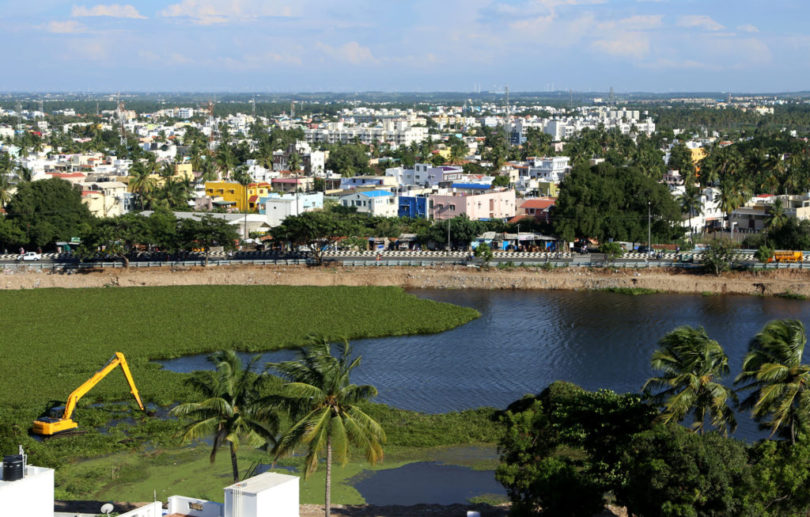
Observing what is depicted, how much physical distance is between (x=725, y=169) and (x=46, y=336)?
5924 cm

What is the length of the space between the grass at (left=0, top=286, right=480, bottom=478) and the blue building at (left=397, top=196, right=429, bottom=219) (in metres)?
22.8

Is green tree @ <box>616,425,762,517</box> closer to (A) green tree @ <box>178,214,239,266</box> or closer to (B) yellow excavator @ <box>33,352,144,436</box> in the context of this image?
(B) yellow excavator @ <box>33,352,144,436</box>

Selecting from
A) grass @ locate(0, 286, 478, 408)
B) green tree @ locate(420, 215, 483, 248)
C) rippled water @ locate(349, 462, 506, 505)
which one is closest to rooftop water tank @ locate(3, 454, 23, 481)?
rippled water @ locate(349, 462, 506, 505)

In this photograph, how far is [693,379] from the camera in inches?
786

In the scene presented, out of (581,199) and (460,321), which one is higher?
(581,199)

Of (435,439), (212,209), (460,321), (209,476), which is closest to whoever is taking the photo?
(209,476)

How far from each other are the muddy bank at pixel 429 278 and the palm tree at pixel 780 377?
3104 centimetres

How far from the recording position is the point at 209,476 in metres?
24.7

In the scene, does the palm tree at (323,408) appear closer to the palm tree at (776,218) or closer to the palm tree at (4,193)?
the palm tree at (776,218)

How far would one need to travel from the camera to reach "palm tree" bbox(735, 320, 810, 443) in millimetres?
19562

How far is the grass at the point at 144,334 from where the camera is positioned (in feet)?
92.0

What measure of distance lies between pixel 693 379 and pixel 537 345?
19.7m

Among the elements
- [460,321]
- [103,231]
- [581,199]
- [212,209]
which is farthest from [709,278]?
[212,209]

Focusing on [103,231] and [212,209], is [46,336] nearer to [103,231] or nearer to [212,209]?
[103,231]
